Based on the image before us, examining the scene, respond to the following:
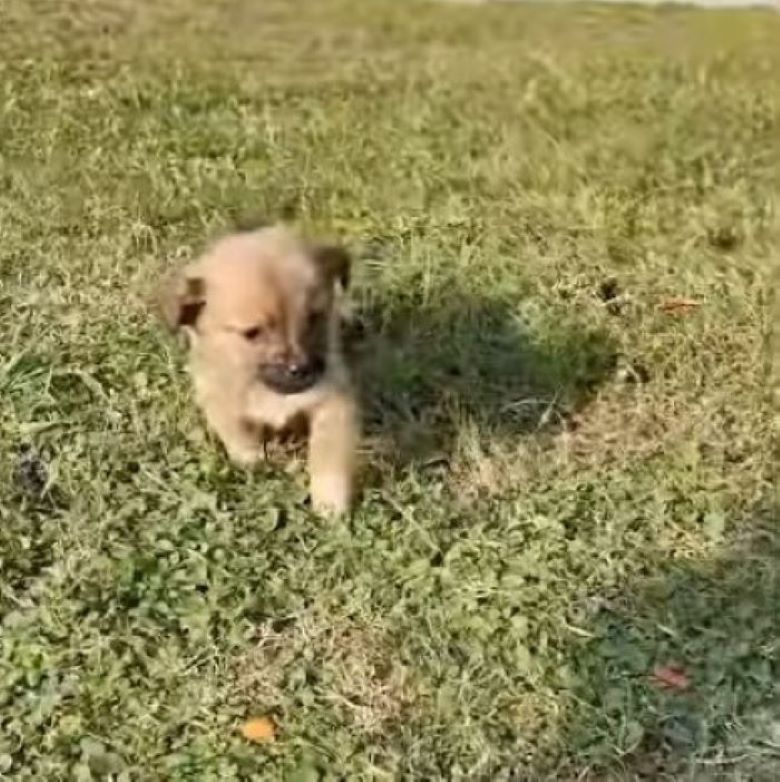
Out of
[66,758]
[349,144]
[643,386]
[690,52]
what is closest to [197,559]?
[66,758]

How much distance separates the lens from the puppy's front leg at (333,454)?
10.2 ft

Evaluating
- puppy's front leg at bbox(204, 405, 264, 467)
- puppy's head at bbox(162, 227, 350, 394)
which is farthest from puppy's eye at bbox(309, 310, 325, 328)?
puppy's front leg at bbox(204, 405, 264, 467)

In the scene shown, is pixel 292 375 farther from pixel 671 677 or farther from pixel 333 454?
pixel 671 677

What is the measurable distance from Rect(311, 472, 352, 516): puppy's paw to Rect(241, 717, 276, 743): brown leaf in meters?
0.53

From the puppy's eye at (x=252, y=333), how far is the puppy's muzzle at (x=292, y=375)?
0.05 m

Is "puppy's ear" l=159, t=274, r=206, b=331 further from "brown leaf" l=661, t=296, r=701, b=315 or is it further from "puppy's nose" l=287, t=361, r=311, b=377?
"brown leaf" l=661, t=296, r=701, b=315

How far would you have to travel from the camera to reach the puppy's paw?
3.11 meters

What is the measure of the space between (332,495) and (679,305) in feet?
3.59

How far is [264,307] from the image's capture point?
118 inches

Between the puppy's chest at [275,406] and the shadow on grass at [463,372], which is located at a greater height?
the puppy's chest at [275,406]

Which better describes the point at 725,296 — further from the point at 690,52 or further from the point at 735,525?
the point at 690,52

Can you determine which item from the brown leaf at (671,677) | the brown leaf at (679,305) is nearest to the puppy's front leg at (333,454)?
the brown leaf at (671,677)

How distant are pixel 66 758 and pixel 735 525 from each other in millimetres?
1264

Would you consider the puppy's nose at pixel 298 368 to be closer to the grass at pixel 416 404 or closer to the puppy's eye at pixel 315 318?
the puppy's eye at pixel 315 318
